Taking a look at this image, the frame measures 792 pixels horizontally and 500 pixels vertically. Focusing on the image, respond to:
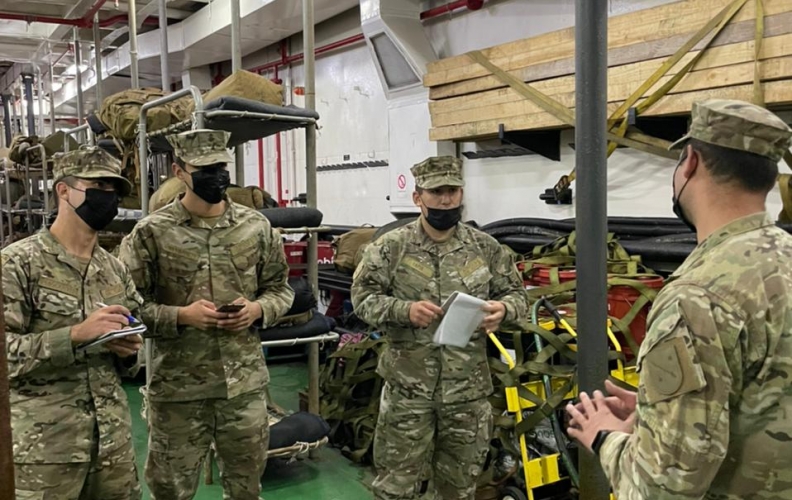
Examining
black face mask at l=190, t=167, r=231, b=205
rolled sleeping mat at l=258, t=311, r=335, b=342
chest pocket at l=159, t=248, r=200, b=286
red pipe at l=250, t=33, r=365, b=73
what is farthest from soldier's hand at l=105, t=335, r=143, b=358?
red pipe at l=250, t=33, r=365, b=73

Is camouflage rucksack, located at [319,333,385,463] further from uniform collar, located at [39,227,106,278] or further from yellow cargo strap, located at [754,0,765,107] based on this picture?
yellow cargo strap, located at [754,0,765,107]

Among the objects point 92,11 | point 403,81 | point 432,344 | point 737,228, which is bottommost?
point 432,344

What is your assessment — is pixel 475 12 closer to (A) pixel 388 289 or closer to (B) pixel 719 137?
(A) pixel 388 289

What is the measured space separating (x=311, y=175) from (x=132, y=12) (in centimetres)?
277

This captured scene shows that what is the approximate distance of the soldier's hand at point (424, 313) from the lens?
95.7 inches

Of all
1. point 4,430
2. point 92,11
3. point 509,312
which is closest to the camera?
point 4,430

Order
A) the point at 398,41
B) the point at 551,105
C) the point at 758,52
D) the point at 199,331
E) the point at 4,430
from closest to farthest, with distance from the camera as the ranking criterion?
the point at 4,430 < the point at 199,331 < the point at 758,52 < the point at 551,105 < the point at 398,41

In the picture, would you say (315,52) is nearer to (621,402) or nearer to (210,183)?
(210,183)

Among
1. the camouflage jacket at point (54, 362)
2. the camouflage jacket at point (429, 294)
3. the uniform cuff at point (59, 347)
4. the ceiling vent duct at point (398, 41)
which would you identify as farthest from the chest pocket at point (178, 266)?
the ceiling vent duct at point (398, 41)

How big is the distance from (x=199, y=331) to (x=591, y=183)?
1533mm

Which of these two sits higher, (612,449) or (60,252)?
(60,252)

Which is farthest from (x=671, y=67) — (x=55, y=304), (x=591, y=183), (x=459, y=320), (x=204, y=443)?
(x=55, y=304)

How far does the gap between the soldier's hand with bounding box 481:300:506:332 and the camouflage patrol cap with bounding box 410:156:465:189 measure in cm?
52

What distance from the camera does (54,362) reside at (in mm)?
1953
